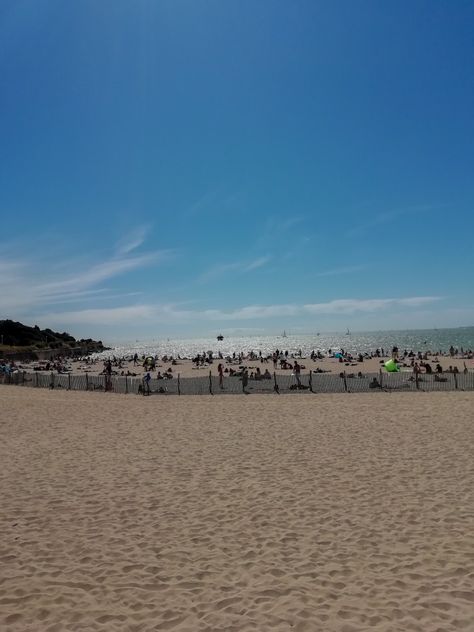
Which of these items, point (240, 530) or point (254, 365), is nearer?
point (240, 530)

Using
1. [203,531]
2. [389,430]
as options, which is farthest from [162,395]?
[203,531]

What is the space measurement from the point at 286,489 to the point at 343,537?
2.42 m

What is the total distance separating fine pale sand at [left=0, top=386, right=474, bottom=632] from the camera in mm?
5148

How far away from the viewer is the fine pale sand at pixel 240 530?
16.9 feet

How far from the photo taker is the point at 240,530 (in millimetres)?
7410

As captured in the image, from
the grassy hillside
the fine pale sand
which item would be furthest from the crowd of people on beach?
the grassy hillside

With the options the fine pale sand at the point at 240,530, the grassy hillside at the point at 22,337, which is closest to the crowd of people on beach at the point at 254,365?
the fine pale sand at the point at 240,530

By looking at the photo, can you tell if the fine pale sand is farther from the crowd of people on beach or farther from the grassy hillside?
the grassy hillside

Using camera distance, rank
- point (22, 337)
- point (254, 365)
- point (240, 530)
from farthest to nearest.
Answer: point (22, 337), point (254, 365), point (240, 530)

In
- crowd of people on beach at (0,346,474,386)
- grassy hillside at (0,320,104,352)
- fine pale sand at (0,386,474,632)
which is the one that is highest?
grassy hillside at (0,320,104,352)

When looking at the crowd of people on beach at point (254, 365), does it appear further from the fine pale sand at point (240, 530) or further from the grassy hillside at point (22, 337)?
the grassy hillside at point (22, 337)

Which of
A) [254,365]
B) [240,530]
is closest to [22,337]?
[254,365]

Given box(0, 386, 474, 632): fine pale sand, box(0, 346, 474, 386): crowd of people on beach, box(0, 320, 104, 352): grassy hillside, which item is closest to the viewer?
box(0, 386, 474, 632): fine pale sand

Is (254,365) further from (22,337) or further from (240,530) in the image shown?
(22,337)
